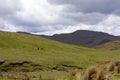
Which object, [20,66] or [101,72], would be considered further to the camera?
[20,66]

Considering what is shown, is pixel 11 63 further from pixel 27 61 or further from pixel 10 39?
pixel 10 39

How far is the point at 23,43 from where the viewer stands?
134625mm

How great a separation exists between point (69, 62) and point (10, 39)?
160 feet

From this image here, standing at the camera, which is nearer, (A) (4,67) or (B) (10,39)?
(A) (4,67)

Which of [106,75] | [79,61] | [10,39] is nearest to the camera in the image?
[106,75]

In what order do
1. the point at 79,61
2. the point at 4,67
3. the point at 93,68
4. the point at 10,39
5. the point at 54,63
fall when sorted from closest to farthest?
the point at 93,68, the point at 4,67, the point at 54,63, the point at 79,61, the point at 10,39

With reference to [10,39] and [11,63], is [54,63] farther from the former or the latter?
[10,39]

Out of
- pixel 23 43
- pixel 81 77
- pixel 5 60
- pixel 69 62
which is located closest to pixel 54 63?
pixel 69 62

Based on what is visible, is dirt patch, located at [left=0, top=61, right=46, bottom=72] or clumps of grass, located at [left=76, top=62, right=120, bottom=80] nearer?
clumps of grass, located at [left=76, top=62, right=120, bottom=80]

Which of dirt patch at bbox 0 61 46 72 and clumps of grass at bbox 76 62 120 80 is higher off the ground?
clumps of grass at bbox 76 62 120 80

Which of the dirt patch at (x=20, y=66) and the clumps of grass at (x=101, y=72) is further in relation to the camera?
the dirt patch at (x=20, y=66)

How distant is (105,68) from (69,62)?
71.9m

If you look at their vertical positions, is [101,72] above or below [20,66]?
above

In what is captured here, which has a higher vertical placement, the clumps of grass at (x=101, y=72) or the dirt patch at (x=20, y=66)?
the clumps of grass at (x=101, y=72)
